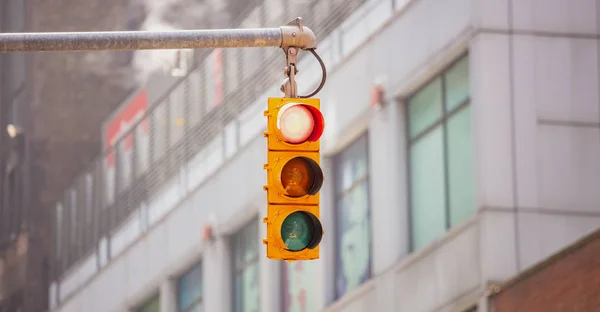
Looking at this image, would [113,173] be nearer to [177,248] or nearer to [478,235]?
[177,248]

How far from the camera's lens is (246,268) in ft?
128

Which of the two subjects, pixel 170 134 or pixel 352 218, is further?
pixel 170 134

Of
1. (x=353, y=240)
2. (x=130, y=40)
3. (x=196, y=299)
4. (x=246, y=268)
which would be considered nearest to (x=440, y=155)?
(x=353, y=240)

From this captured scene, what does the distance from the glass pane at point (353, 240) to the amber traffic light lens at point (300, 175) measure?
19.6m

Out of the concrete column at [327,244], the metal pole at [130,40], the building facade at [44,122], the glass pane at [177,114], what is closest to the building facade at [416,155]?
the concrete column at [327,244]

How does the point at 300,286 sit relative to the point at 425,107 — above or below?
below

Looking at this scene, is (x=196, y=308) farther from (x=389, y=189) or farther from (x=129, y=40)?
(x=129, y=40)

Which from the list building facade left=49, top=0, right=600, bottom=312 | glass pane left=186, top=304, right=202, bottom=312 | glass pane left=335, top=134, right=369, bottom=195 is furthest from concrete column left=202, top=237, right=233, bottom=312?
glass pane left=335, top=134, right=369, bottom=195

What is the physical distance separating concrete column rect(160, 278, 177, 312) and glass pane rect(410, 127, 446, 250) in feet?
44.1

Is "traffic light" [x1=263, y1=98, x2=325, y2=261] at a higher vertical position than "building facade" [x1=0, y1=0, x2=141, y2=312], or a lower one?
lower

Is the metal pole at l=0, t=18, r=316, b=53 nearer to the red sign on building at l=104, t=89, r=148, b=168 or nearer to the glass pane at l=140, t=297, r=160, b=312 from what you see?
the glass pane at l=140, t=297, r=160, b=312

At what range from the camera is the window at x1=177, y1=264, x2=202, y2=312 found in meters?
41.8

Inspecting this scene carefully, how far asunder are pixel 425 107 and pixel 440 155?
1.12 metres

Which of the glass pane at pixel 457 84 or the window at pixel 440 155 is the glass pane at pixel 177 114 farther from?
the glass pane at pixel 457 84
